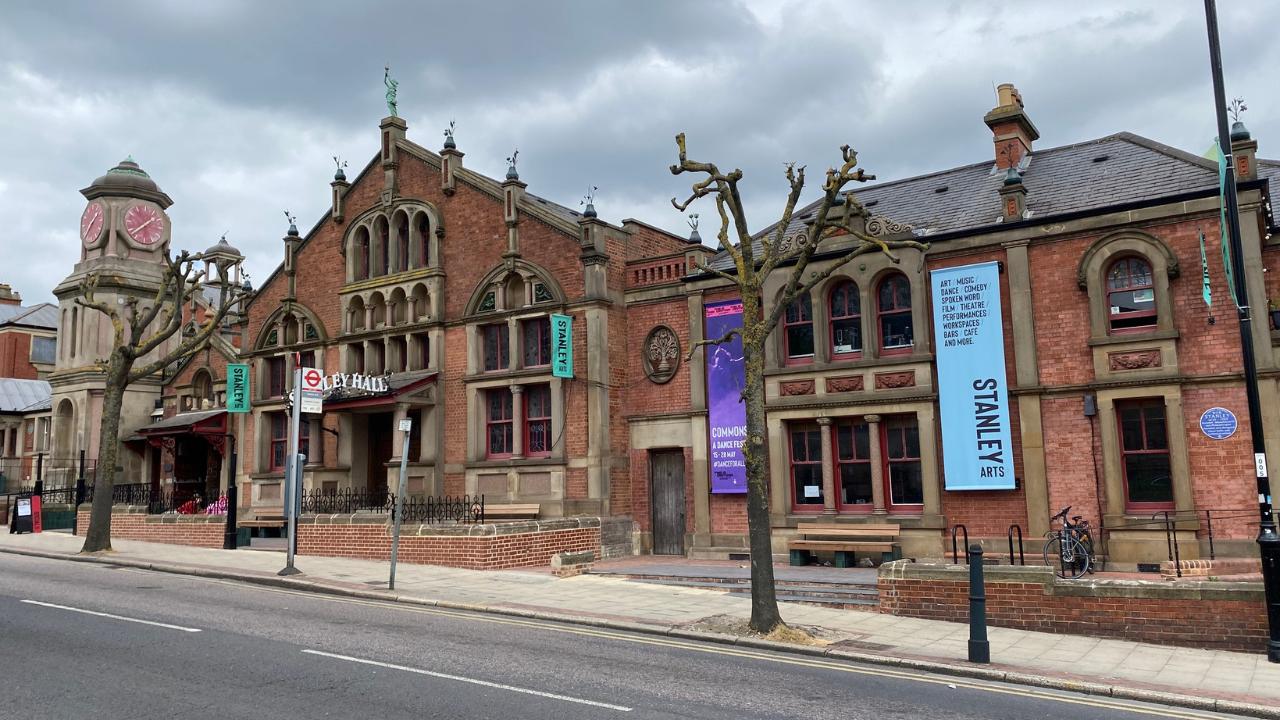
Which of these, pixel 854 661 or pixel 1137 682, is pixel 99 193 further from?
pixel 1137 682

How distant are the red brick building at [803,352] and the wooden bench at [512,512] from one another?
0.33m

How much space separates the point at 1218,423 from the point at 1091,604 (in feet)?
19.4

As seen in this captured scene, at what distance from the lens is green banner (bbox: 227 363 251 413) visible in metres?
29.4

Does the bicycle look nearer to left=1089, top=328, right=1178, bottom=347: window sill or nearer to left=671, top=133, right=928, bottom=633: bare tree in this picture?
left=1089, top=328, right=1178, bottom=347: window sill

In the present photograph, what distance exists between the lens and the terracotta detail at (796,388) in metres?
20.2

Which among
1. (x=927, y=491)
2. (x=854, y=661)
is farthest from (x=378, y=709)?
(x=927, y=491)

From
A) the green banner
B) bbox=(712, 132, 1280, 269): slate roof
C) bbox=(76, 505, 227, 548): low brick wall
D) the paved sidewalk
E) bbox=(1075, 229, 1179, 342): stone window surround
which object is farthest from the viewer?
the green banner

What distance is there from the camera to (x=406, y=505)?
23.7 meters

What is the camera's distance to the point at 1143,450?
16828 mm

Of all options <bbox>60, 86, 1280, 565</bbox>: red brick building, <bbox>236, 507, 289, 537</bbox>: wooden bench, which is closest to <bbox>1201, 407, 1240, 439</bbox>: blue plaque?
<bbox>60, 86, 1280, 565</bbox>: red brick building

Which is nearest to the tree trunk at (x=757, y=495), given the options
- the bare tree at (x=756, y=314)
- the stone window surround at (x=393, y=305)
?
the bare tree at (x=756, y=314)

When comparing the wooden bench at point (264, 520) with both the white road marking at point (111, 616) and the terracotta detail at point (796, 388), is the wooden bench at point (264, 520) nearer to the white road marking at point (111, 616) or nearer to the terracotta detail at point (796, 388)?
the white road marking at point (111, 616)

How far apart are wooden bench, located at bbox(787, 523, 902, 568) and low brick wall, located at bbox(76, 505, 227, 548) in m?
14.8

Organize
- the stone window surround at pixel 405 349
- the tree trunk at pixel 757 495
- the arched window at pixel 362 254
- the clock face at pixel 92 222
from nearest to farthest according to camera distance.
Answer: the tree trunk at pixel 757 495, the stone window surround at pixel 405 349, the arched window at pixel 362 254, the clock face at pixel 92 222
